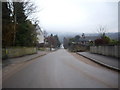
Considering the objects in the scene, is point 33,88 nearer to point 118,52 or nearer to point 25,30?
point 118,52

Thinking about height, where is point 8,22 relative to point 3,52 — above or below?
above

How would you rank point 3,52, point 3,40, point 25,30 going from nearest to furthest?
point 3,52, point 3,40, point 25,30

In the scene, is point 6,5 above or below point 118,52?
above

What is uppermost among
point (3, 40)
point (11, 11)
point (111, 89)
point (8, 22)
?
point (11, 11)

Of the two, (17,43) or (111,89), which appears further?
(17,43)

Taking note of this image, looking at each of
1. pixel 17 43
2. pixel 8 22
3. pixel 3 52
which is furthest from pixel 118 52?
pixel 17 43

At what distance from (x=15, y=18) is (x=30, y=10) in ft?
15.2

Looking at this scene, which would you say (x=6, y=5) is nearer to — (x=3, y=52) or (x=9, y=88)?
(x=3, y=52)

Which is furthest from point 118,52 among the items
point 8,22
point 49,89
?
point 8,22

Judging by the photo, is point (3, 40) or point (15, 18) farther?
point (15, 18)

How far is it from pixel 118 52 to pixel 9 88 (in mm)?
16521

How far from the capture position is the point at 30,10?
119 feet

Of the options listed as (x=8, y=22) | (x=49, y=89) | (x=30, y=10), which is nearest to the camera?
(x=49, y=89)

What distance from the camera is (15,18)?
32.8 meters
